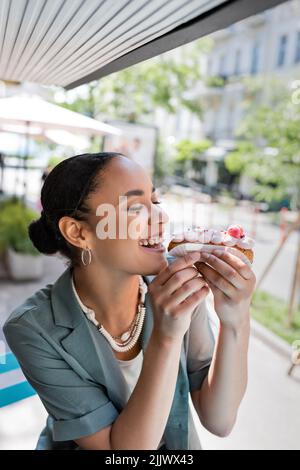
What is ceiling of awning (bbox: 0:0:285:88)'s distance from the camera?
48.0 inches

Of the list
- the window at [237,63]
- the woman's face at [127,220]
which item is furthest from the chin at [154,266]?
the window at [237,63]

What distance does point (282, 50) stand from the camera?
60.6 feet

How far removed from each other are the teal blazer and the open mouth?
0.28 metres

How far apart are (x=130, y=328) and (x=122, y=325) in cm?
3

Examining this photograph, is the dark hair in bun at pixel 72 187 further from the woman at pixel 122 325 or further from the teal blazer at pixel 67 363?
the teal blazer at pixel 67 363

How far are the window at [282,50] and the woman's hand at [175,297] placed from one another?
64.4 ft

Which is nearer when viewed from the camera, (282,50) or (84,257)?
(84,257)

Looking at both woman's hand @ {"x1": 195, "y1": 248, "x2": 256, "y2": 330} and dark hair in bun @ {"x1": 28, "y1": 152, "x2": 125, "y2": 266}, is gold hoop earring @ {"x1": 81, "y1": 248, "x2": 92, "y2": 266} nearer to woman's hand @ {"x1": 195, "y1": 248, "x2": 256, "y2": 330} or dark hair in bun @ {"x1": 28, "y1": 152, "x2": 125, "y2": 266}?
dark hair in bun @ {"x1": 28, "y1": 152, "x2": 125, "y2": 266}

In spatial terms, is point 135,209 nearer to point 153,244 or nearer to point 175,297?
point 153,244

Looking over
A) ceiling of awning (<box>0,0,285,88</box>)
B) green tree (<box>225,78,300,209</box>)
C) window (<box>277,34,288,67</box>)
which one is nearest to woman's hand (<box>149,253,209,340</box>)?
ceiling of awning (<box>0,0,285,88</box>)

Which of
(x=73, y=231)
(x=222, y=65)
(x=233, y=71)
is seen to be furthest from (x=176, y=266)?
(x=222, y=65)

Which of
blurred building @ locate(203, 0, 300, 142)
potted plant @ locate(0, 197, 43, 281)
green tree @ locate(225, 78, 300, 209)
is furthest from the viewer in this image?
blurred building @ locate(203, 0, 300, 142)

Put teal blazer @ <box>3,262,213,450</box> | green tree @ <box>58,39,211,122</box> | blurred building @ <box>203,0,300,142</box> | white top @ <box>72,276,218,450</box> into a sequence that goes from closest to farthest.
A: teal blazer @ <box>3,262,213,450</box> → white top @ <box>72,276,218,450</box> → green tree @ <box>58,39,211,122</box> → blurred building @ <box>203,0,300,142</box>

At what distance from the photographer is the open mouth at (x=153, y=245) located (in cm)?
116
